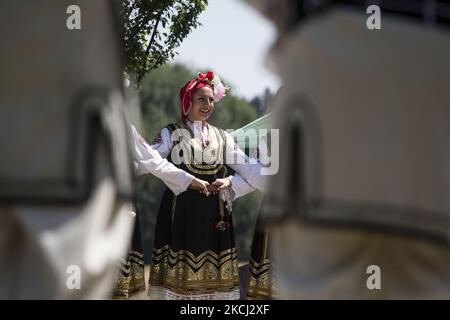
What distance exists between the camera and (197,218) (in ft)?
13.8

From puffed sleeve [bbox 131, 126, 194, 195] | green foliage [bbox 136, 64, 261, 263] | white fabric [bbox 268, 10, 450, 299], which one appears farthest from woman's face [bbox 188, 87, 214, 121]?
green foliage [bbox 136, 64, 261, 263]

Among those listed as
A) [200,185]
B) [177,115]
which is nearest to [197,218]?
[200,185]

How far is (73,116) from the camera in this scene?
1429 mm

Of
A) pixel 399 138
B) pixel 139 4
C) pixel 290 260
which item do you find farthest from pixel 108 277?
pixel 139 4

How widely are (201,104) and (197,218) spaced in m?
0.57

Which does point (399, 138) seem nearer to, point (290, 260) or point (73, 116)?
point (290, 260)

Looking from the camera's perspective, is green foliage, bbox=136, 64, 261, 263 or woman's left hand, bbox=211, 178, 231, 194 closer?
woman's left hand, bbox=211, 178, 231, 194

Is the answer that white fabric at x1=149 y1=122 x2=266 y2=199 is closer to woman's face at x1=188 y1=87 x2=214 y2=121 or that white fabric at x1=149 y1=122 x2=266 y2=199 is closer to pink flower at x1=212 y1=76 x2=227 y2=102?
woman's face at x1=188 y1=87 x2=214 y2=121

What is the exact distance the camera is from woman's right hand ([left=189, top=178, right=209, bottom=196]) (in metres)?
4.12

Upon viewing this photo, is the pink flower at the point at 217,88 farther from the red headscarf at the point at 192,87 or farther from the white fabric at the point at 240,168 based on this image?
the white fabric at the point at 240,168

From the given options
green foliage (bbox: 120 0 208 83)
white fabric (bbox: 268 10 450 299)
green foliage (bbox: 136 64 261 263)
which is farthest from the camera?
green foliage (bbox: 136 64 261 263)

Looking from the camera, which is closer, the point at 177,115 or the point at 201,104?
the point at 201,104

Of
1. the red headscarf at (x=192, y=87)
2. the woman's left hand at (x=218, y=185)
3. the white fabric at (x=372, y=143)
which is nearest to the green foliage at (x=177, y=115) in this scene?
the red headscarf at (x=192, y=87)

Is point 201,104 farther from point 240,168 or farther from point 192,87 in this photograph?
point 240,168
